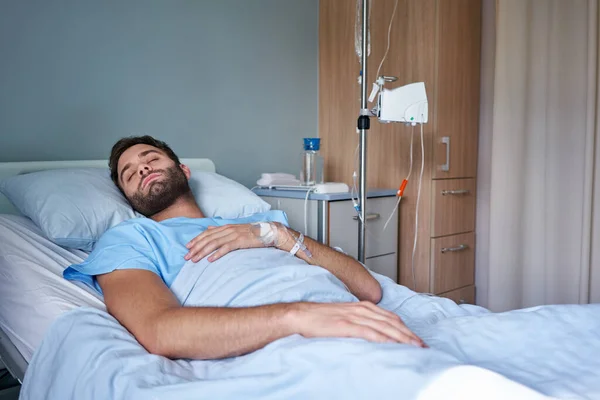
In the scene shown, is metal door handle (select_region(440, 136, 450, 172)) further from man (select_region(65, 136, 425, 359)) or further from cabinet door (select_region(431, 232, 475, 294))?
man (select_region(65, 136, 425, 359))

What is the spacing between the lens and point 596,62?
1959 mm

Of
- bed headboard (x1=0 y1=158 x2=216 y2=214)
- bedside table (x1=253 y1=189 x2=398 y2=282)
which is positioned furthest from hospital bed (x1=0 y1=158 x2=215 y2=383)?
bedside table (x1=253 y1=189 x2=398 y2=282)

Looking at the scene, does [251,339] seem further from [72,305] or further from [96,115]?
[96,115]

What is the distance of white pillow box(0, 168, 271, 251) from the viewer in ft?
4.19

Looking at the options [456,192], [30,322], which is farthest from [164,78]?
[456,192]

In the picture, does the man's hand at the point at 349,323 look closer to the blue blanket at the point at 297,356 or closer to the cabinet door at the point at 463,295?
the blue blanket at the point at 297,356

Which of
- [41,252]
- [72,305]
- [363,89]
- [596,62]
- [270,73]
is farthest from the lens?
[270,73]

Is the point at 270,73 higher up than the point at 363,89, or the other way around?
the point at 270,73

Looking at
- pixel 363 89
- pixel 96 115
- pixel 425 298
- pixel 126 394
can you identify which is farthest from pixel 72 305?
pixel 363 89

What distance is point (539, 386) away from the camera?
2.56 ft

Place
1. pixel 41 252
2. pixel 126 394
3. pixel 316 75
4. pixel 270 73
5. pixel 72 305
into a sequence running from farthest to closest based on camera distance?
pixel 316 75, pixel 270 73, pixel 41 252, pixel 72 305, pixel 126 394

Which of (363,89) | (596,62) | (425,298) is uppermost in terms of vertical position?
(596,62)

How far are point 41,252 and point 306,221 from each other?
3.39 ft

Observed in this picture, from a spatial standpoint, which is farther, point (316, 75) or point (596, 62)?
point (316, 75)
